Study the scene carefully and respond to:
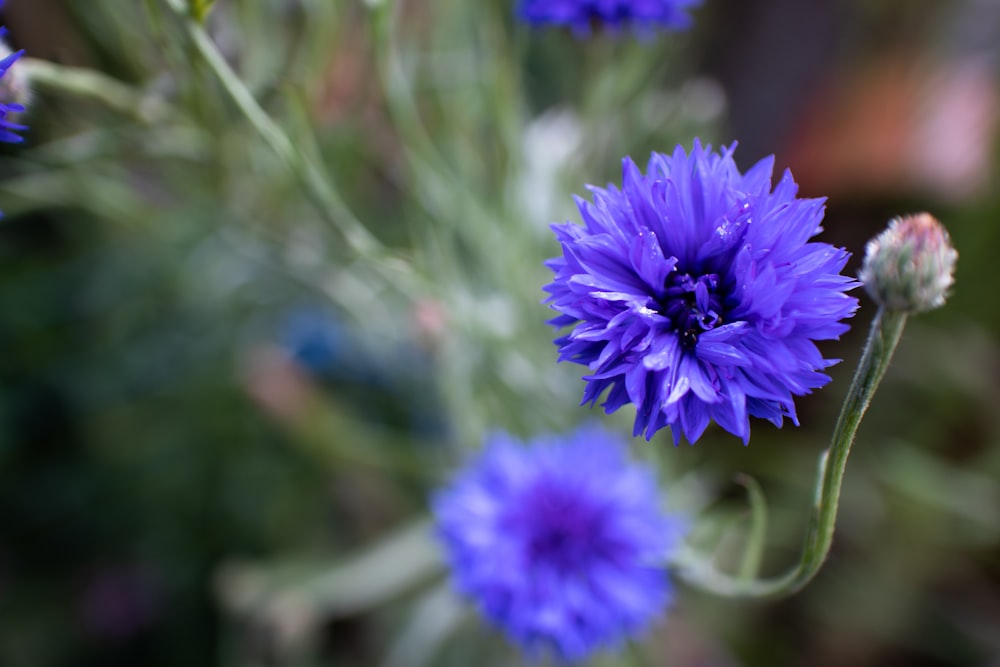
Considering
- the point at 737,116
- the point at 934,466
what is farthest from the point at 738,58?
the point at 934,466

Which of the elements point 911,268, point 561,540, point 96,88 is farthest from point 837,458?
point 96,88

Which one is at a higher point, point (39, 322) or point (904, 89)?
point (39, 322)

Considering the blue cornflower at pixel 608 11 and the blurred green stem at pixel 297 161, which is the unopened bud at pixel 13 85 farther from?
the blue cornflower at pixel 608 11

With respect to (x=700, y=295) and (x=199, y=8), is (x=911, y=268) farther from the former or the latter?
(x=199, y=8)

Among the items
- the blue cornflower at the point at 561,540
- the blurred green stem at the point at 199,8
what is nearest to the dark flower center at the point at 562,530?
the blue cornflower at the point at 561,540

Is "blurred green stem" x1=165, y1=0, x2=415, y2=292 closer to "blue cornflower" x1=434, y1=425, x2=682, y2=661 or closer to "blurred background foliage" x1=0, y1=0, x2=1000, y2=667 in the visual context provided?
"blurred background foliage" x1=0, y1=0, x2=1000, y2=667

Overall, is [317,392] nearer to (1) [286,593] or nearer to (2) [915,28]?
(1) [286,593]
